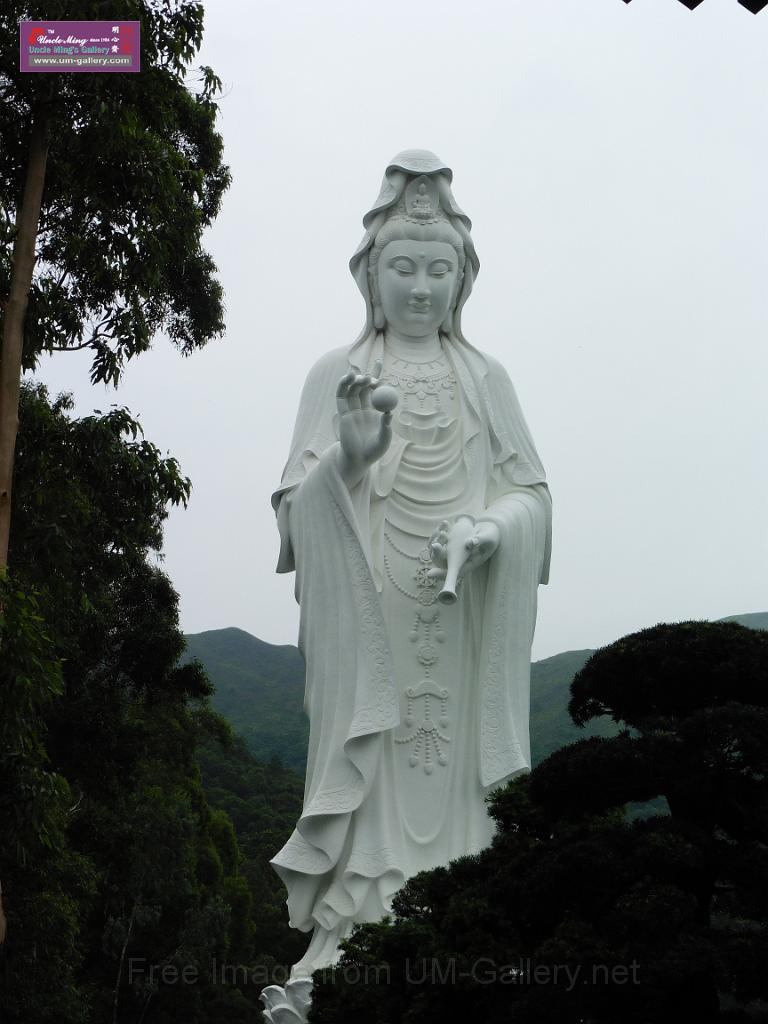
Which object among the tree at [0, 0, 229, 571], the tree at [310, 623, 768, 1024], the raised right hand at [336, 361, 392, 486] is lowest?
the tree at [310, 623, 768, 1024]

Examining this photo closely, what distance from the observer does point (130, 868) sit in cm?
1399

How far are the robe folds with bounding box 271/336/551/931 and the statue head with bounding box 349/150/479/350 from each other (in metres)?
0.38

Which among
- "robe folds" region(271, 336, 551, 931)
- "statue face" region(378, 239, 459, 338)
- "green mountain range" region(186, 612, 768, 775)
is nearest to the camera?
"robe folds" region(271, 336, 551, 931)

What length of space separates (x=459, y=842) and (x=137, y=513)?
13.2ft

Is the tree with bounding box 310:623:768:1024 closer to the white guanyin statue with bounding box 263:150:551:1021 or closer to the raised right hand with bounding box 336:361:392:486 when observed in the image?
the white guanyin statue with bounding box 263:150:551:1021

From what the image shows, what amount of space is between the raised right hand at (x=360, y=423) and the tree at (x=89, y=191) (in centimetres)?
191

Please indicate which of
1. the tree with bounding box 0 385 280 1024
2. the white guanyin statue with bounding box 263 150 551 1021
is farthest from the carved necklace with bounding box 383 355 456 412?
the tree with bounding box 0 385 280 1024

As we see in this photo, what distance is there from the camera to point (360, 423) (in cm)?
731

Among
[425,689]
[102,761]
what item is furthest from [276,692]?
[425,689]

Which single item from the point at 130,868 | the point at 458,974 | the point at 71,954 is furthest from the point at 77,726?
the point at 458,974

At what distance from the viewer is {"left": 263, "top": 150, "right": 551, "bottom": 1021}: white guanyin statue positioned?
7.29 metres

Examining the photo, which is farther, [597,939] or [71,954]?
[71,954]

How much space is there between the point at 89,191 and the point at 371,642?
3588 mm

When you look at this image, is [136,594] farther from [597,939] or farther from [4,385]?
[597,939]
